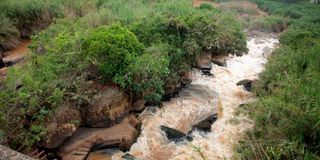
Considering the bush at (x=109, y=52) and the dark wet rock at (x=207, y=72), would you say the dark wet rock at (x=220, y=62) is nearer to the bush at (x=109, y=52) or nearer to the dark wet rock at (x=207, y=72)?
the dark wet rock at (x=207, y=72)

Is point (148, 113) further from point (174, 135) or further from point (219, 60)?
point (219, 60)

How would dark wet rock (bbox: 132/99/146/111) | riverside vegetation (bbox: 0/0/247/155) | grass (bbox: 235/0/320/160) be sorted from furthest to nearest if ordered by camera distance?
dark wet rock (bbox: 132/99/146/111), riverside vegetation (bbox: 0/0/247/155), grass (bbox: 235/0/320/160)

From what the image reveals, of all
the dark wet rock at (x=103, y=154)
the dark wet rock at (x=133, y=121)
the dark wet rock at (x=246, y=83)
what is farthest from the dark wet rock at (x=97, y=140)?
the dark wet rock at (x=246, y=83)

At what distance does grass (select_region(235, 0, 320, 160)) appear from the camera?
191 inches

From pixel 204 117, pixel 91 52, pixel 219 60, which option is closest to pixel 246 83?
pixel 219 60

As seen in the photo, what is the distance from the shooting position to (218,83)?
28.0 ft

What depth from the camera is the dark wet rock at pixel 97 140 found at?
5.48m

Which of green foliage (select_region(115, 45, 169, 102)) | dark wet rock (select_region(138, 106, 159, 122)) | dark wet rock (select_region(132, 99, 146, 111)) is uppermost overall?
green foliage (select_region(115, 45, 169, 102))

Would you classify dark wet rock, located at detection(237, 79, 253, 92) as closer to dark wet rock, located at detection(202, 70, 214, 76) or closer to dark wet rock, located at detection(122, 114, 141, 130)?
dark wet rock, located at detection(202, 70, 214, 76)

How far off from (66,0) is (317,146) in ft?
29.3

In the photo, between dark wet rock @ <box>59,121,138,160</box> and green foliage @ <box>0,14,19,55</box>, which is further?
green foliage @ <box>0,14,19,55</box>

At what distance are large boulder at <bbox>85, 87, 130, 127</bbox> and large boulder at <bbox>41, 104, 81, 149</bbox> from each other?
355 millimetres

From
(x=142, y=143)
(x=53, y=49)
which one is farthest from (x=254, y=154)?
(x=53, y=49)

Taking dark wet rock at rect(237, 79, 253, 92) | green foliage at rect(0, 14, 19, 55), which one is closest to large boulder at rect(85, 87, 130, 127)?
dark wet rock at rect(237, 79, 253, 92)
